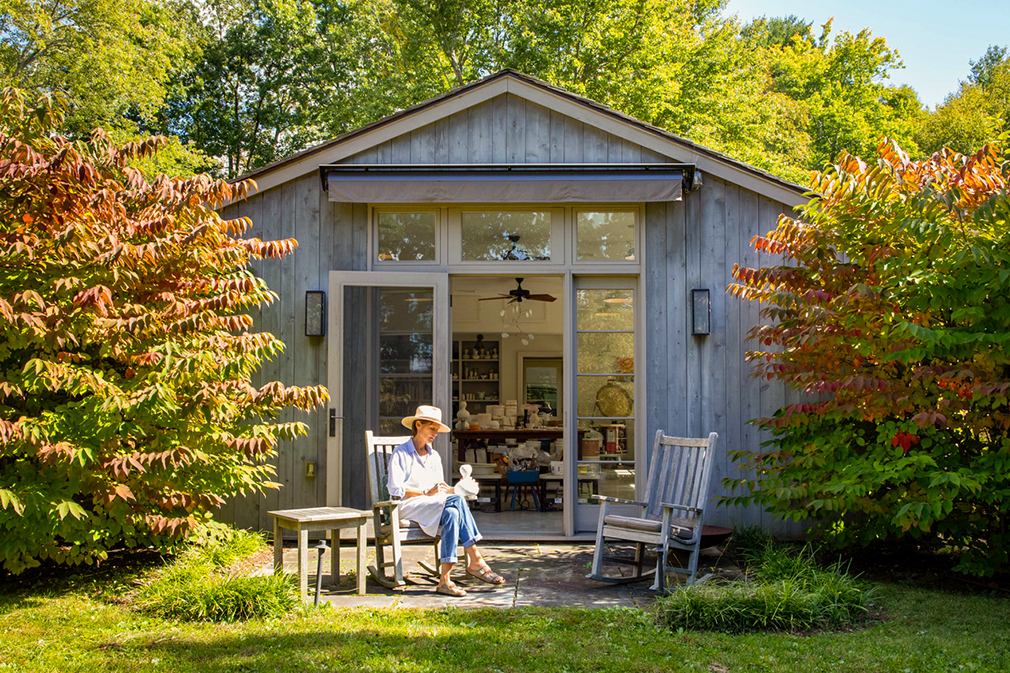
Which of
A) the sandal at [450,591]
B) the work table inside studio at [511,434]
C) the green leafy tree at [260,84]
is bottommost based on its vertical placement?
the sandal at [450,591]

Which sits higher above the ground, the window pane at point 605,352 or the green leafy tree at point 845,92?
the green leafy tree at point 845,92

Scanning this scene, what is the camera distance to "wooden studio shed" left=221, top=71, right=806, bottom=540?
6551mm

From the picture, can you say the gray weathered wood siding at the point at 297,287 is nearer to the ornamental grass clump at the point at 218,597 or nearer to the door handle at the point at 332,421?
the door handle at the point at 332,421

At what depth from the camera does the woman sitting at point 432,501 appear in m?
5.04

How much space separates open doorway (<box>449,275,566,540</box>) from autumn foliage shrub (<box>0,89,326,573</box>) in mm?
2718

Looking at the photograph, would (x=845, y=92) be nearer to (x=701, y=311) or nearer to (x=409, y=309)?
(x=701, y=311)

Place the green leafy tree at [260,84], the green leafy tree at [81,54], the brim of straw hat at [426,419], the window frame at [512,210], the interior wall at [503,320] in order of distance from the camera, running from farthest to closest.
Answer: the green leafy tree at [260,84] < the green leafy tree at [81,54] < the interior wall at [503,320] < the window frame at [512,210] < the brim of straw hat at [426,419]

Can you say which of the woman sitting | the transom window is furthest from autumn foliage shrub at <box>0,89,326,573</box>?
the transom window

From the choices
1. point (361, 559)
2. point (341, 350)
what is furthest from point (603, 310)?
point (361, 559)

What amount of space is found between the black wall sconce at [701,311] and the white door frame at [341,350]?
1974 millimetres

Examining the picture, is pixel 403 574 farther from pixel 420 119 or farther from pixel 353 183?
pixel 420 119

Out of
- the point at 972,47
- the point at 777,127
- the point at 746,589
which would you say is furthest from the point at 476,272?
the point at 972,47

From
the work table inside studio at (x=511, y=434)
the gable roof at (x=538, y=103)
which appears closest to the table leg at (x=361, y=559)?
the gable roof at (x=538, y=103)

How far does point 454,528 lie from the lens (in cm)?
507
